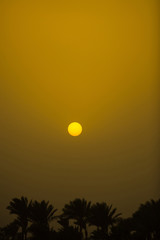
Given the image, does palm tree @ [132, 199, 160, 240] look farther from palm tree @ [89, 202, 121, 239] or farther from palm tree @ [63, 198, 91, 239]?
palm tree @ [63, 198, 91, 239]

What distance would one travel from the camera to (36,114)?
267 feet

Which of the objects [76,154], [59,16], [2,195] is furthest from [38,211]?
[76,154]

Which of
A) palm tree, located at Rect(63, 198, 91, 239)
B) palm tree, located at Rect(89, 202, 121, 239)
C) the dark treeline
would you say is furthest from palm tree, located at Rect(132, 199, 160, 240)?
palm tree, located at Rect(63, 198, 91, 239)

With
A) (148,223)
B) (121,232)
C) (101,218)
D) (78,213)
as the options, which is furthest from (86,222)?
(148,223)

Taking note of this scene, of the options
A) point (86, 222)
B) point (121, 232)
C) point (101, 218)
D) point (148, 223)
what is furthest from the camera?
point (86, 222)

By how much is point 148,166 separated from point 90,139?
1262cm

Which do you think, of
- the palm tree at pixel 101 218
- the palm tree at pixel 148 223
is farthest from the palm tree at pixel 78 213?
the palm tree at pixel 148 223

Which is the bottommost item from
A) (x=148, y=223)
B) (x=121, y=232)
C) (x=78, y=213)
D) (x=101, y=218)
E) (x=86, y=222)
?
(x=148, y=223)

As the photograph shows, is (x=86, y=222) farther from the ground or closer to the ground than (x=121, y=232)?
farther from the ground

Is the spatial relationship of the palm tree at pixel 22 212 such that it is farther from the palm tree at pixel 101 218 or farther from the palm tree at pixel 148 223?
the palm tree at pixel 148 223

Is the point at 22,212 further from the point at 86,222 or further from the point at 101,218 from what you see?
the point at 101,218

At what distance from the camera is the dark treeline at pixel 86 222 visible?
19.5m

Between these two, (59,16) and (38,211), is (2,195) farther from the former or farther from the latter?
(38,211)

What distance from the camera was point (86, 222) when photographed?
99.7ft
